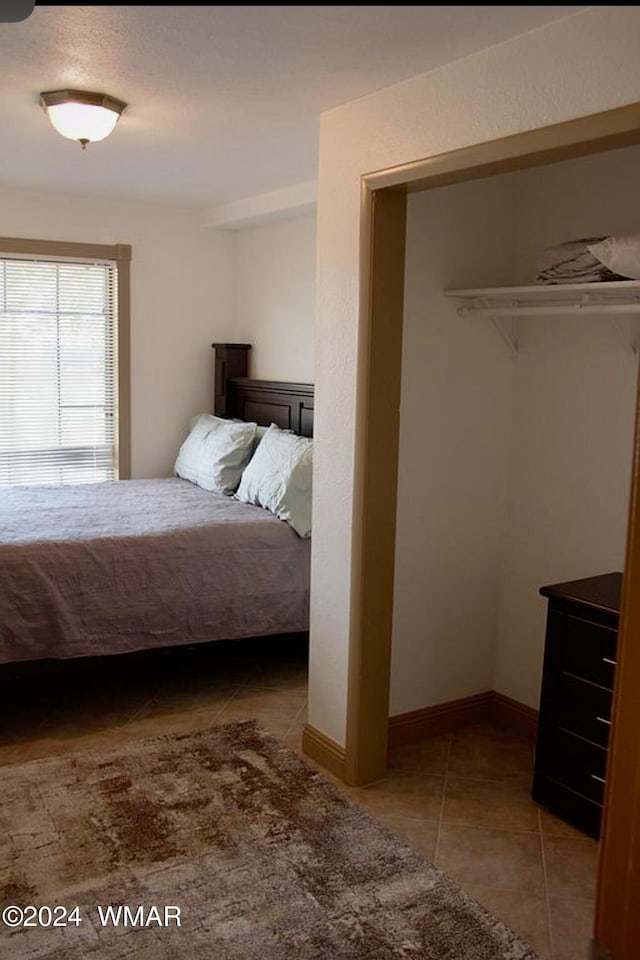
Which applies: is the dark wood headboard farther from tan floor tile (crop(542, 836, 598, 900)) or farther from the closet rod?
tan floor tile (crop(542, 836, 598, 900))

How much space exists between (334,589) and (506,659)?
96 cm

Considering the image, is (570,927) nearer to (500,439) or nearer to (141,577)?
(500,439)

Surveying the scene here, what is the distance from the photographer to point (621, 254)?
8.25 ft

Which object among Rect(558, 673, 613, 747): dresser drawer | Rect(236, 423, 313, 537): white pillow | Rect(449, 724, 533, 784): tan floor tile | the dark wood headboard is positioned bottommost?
Rect(449, 724, 533, 784): tan floor tile

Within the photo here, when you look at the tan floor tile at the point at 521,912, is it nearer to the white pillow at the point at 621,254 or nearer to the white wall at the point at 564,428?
the white wall at the point at 564,428

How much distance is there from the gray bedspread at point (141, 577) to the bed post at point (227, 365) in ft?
4.80

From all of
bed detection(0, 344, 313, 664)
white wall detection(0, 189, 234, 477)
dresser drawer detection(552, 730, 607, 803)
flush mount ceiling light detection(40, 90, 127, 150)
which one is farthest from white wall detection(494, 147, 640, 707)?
white wall detection(0, 189, 234, 477)

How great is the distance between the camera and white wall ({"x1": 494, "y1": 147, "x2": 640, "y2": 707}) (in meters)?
3.06

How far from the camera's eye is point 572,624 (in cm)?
275

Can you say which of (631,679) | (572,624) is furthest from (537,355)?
(631,679)

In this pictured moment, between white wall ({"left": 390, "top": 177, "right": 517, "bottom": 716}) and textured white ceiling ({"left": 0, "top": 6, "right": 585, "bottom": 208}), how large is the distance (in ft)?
2.13

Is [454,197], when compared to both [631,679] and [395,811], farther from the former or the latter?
[631,679]

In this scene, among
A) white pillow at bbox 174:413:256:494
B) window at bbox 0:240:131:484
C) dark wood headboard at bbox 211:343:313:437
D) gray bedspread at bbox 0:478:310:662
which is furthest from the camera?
window at bbox 0:240:131:484

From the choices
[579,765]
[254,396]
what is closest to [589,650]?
[579,765]
